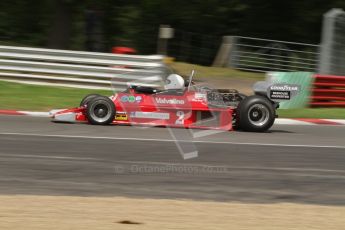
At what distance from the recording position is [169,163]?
8.26 metres

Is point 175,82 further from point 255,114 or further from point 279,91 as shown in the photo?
point 279,91

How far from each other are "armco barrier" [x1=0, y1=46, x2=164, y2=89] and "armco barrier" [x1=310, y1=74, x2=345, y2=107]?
3820 mm

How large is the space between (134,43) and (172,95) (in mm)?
16323

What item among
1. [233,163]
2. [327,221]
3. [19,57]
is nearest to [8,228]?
[327,221]

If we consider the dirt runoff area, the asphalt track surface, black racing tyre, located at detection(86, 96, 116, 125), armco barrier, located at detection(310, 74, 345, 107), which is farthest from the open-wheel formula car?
the dirt runoff area

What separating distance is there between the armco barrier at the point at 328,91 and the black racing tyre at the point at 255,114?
13.5 feet

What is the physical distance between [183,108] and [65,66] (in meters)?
6.17

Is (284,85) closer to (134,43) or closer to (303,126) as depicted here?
(303,126)

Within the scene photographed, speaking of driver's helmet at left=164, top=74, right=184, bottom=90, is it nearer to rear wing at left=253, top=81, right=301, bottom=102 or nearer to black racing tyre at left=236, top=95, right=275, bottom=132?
black racing tyre at left=236, top=95, right=275, bottom=132

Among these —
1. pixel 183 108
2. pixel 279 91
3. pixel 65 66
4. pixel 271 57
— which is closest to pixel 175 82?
pixel 183 108

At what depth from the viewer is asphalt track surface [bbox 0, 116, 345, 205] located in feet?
22.2

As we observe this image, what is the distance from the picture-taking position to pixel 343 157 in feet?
30.2

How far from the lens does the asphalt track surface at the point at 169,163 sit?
267 inches

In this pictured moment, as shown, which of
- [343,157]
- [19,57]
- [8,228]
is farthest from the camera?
[19,57]
